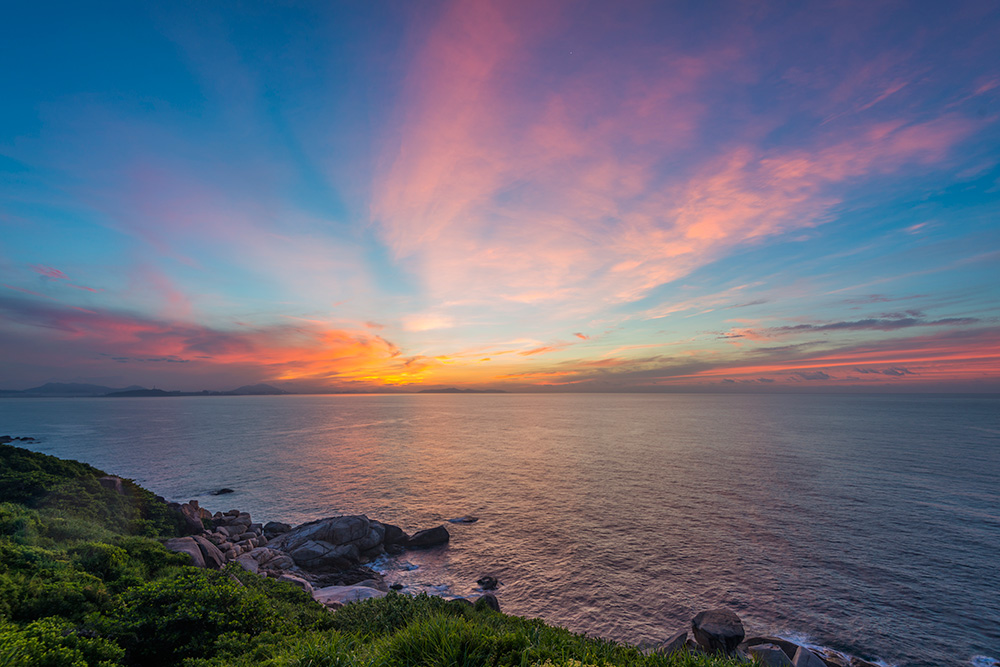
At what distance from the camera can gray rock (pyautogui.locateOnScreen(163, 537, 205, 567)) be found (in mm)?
21977

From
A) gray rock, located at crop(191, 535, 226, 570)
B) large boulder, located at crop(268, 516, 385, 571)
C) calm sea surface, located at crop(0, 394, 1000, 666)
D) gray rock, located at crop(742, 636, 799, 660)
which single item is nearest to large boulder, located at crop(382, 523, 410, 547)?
large boulder, located at crop(268, 516, 385, 571)

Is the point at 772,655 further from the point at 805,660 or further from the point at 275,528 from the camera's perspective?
the point at 275,528

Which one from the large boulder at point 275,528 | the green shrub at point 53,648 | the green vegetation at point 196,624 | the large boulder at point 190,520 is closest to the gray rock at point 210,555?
the green vegetation at point 196,624

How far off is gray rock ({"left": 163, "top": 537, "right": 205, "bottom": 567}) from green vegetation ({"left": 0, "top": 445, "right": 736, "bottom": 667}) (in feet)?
4.76

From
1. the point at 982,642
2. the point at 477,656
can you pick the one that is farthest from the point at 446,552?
the point at 982,642

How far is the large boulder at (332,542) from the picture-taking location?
3328cm

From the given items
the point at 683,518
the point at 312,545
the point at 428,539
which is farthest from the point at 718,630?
the point at 312,545

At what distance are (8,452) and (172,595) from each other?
4535 centimetres

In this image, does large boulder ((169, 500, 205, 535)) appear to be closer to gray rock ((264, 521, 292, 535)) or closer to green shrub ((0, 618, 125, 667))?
gray rock ((264, 521, 292, 535))

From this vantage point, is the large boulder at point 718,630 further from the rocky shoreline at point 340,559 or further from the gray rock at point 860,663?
the gray rock at point 860,663

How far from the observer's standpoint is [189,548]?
23.0 metres

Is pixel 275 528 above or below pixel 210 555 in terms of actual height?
below

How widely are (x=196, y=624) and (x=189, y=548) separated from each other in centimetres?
1440

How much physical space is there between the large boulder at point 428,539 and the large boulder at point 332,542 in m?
2.96
